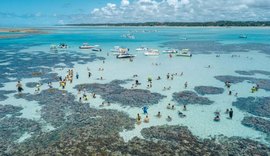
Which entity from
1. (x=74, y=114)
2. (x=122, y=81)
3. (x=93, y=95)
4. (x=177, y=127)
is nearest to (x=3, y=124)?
(x=74, y=114)

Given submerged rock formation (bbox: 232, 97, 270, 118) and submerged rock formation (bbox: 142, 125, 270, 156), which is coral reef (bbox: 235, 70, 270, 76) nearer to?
submerged rock formation (bbox: 232, 97, 270, 118)

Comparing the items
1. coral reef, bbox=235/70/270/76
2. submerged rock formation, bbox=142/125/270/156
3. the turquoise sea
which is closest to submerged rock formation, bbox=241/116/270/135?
the turquoise sea

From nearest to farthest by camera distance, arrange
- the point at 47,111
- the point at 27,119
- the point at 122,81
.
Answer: the point at 27,119
the point at 47,111
the point at 122,81

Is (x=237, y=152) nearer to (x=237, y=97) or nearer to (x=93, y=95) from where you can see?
(x=237, y=97)

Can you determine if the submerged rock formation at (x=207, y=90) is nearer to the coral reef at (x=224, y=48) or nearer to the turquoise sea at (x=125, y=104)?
the turquoise sea at (x=125, y=104)

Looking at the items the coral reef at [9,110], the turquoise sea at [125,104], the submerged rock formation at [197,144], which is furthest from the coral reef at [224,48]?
the submerged rock formation at [197,144]
